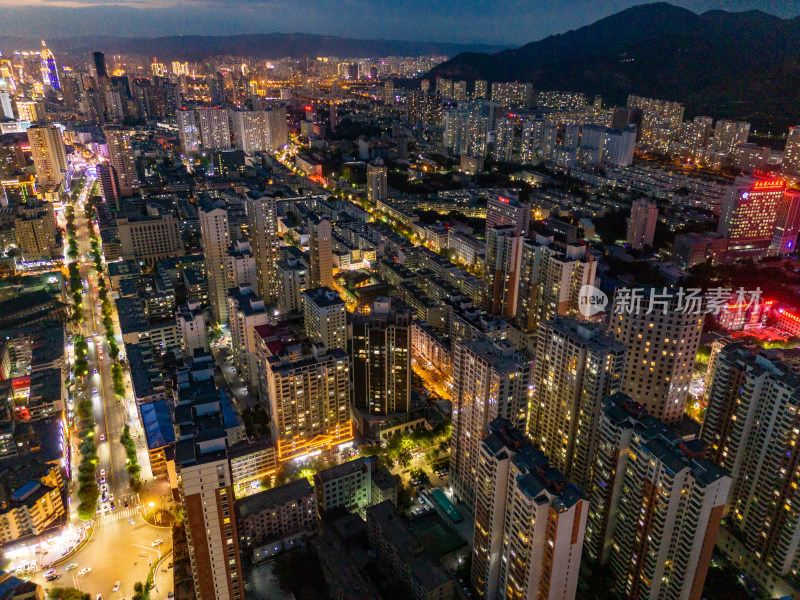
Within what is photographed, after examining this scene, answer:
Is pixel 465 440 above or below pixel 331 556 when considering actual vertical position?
above

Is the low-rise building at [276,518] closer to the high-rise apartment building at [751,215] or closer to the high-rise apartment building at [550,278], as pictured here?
the high-rise apartment building at [550,278]

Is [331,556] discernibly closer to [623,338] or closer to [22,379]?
[623,338]

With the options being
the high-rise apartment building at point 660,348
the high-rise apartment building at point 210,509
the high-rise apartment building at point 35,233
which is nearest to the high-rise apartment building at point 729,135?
the high-rise apartment building at point 660,348

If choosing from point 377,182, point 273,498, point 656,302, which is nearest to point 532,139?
point 377,182

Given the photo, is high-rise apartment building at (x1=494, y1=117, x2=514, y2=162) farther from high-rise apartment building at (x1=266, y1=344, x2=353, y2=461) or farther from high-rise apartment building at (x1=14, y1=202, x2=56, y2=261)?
high-rise apartment building at (x1=266, y1=344, x2=353, y2=461)

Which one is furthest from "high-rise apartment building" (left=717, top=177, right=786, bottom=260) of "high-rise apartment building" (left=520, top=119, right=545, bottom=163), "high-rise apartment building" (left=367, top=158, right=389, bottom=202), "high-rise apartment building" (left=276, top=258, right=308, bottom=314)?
"high-rise apartment building" (left=276, top=258, right=308, bottom=314)

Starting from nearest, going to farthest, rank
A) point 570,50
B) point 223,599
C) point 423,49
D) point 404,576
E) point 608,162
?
point 223,599, point 404,576, point 608,162, point 570,50, point 423,49

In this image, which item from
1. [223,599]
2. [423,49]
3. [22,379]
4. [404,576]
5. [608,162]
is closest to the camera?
[223,599]

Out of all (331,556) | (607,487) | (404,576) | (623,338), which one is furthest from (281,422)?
(623,338)
